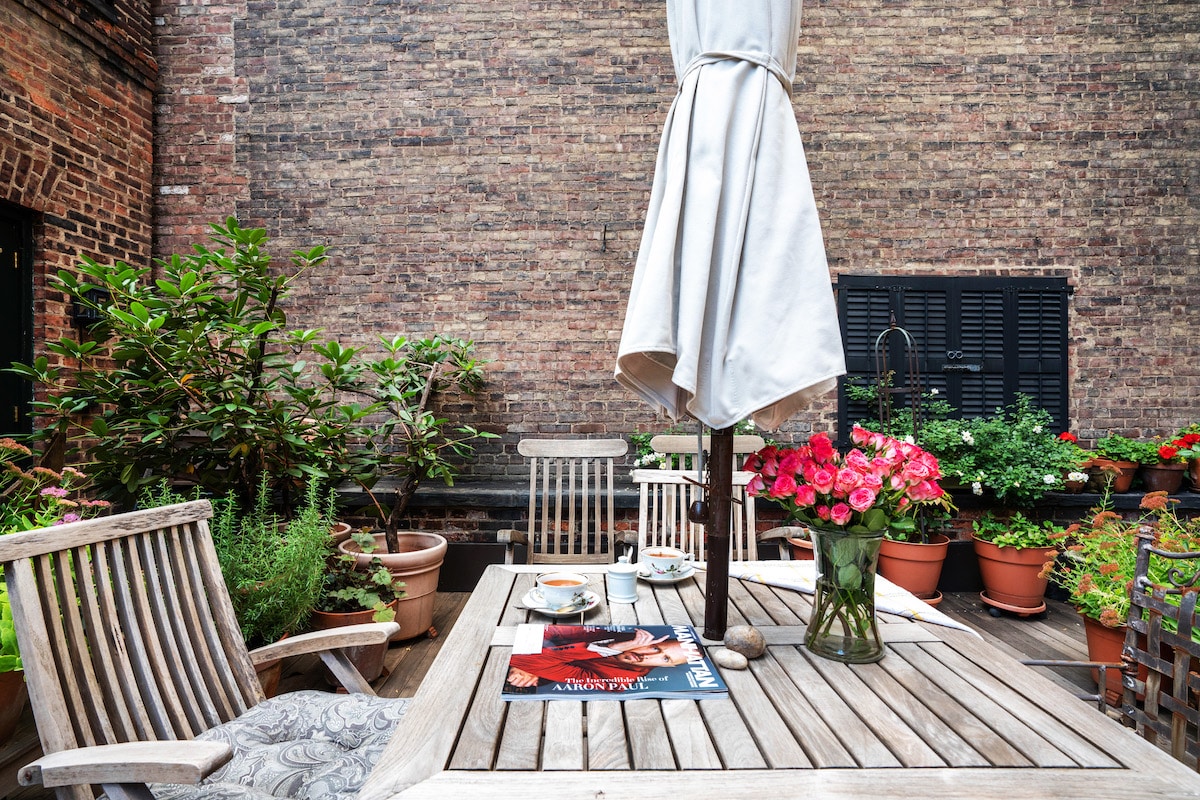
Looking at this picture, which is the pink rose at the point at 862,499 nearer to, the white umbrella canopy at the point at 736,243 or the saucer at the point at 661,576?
the white umbrella canopy at the point at 736,243

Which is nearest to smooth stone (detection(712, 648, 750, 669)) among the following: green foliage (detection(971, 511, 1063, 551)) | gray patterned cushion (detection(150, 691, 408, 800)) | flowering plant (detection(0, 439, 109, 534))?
gray patterned cushion (detection(150, 691, 408, 800))

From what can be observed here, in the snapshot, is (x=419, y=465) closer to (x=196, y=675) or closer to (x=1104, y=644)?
(x=196, y=675)

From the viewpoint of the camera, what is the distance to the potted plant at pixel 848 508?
3.72 feet

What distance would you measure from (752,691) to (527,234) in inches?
144

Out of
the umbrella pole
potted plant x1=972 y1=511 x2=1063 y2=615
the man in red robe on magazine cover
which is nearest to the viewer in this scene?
the man in red robe on magazine cover

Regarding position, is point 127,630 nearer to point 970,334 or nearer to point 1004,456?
point 1004,456

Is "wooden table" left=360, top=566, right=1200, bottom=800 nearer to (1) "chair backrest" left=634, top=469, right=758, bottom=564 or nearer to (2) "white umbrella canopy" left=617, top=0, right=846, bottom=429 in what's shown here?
(2) "white umbrella canopy" left=617, top=0, right=846, bottom=429

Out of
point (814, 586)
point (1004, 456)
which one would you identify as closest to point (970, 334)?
point (1004, 456)

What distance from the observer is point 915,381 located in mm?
3998

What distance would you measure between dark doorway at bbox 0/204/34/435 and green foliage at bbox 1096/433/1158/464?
6.36 m

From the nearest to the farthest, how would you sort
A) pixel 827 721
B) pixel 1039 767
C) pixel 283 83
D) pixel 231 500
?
pixel 1039 767 → pixel 827 721 → pixel 231 500 → pixel 283 83


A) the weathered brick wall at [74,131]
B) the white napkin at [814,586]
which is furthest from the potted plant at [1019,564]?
the weathered brick wall at [74,131]

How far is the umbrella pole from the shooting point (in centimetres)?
130

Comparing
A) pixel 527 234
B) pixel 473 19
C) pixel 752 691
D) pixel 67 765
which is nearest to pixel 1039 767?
pixel 752 691
